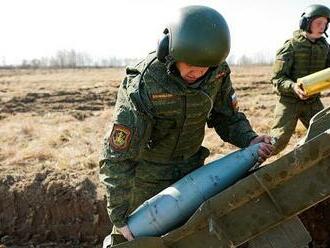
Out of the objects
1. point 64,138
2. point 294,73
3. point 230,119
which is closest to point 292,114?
point 294,73

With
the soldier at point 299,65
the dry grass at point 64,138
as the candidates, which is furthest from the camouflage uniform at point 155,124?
the dry grass at point 64,138

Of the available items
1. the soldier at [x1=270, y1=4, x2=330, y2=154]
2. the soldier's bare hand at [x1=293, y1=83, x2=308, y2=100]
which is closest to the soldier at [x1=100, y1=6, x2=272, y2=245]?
the soldier's bare hand at [x1=293, y1=83, x2=308, y2=100]

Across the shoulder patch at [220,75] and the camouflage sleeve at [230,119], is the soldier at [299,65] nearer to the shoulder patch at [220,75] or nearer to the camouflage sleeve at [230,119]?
the camouflage sleeve at [230,119]

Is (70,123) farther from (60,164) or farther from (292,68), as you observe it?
(292,68)

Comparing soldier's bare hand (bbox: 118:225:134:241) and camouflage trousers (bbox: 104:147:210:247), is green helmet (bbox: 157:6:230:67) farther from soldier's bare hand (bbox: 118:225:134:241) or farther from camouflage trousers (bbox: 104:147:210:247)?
soldier's bare hand (bbox: 118:225:134:241)

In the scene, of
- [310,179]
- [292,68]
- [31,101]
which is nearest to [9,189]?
[292,68]

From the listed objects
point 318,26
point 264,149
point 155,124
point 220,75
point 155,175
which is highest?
point 318,26

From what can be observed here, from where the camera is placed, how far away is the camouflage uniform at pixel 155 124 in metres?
3.12

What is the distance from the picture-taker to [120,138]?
3.12 metres

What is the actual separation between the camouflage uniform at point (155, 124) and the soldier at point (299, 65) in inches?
95.2

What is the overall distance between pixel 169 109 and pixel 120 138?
314 millimetres

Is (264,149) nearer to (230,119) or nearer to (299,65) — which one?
(230,119)

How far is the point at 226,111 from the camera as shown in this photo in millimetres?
3600

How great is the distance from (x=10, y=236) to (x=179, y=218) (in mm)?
4107
